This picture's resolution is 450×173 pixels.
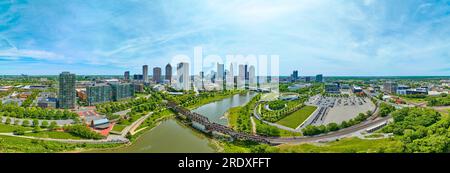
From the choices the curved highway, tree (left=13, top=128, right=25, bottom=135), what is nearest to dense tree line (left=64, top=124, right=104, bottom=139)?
tree (left=13, top=128, right=25, bottom=135)

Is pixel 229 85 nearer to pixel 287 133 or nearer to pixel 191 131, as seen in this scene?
pixel 191 131

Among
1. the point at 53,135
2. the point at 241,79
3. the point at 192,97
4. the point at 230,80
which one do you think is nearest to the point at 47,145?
the point at 53,135

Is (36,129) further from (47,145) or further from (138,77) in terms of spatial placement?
(138,77)

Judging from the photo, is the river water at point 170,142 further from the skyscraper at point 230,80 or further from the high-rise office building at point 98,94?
the skyscraper at point 230,80

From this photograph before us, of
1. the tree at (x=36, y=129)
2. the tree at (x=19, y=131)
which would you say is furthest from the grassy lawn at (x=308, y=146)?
the tree at (x=19, y=131)

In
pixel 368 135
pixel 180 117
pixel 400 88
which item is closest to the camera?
pixel 368 135
